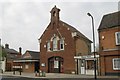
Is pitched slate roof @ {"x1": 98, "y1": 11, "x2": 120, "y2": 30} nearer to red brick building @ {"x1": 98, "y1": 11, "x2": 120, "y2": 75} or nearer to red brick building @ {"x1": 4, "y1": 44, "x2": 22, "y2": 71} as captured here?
red brick building @ {"x1": 98, "y1": 11, "x2": 120, "y2": 75}

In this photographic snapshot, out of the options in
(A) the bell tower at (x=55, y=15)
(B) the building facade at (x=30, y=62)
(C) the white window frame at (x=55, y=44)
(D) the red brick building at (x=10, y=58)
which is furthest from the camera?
(D) the red brick building at (x=10, y=58)

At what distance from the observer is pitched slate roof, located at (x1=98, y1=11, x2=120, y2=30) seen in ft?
122

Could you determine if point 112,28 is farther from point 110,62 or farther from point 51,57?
point 51,57

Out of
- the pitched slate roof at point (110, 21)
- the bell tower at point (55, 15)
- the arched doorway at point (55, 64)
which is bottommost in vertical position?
the arched doorway at point (55, 64)

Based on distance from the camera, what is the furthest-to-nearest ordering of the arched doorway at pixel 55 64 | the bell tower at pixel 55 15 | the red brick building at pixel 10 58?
the red brick building at pixel 10 58 → the bell tower at pixel 55 15 → the arched doorway at pixel 55 64

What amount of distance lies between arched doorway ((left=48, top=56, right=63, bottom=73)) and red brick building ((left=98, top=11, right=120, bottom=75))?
10.5 meters

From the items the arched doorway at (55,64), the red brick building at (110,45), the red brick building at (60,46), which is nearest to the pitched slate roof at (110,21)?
the red brick building at (110,45)

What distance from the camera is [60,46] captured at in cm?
4625

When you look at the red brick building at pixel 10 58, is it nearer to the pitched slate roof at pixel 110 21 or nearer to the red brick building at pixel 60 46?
the red brick building at pixel 60 46

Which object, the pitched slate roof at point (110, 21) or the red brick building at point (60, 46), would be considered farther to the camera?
the red brick building at point (60, 46)

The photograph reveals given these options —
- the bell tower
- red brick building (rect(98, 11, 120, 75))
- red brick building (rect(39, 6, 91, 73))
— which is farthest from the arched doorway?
red brick building (rect(98, 11, 120, 75))

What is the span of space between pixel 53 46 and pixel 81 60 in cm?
743

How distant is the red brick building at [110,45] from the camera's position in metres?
35.8

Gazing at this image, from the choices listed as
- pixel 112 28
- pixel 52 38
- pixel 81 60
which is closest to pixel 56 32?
pixel 52 38
